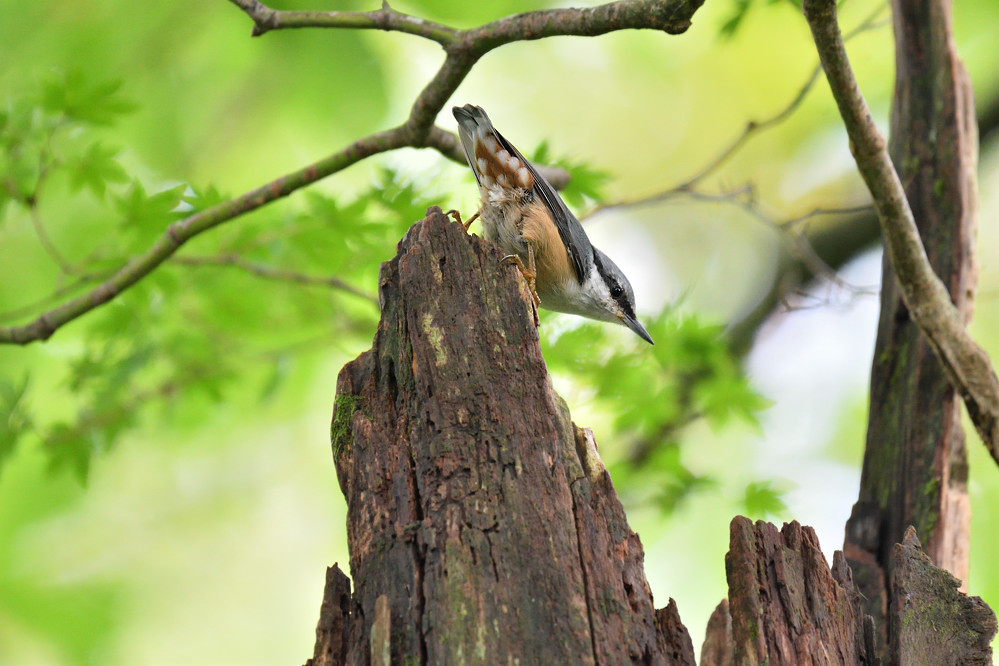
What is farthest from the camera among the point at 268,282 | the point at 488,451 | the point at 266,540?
the point at 266,540

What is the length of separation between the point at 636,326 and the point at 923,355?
120 centimetres

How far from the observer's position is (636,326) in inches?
154

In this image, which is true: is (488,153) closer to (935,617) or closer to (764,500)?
(764,500)

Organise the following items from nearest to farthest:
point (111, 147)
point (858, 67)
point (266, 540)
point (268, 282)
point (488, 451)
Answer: point (488, 451), point (111, 147), point (268, 282), point (858, 67), point (266, 540)

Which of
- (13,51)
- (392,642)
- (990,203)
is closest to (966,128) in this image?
(990,203)

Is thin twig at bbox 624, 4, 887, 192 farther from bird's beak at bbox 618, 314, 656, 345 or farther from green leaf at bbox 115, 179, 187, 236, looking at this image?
green leaf at bbox 115, 179, 187, 236

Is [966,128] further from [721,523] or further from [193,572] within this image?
A: [193,572]

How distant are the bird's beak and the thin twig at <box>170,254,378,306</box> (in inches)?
44.2

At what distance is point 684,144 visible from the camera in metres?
6.34

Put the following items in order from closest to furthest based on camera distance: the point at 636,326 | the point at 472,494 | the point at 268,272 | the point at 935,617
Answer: the point at 472,494 → the point at 935,617 → the point at 268,272 → the point at 636,326

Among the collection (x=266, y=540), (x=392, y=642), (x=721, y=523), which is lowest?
(x=392, y=642)

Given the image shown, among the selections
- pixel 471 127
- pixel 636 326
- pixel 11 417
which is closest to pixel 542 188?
pixel 471 127

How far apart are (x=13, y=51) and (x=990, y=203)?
19.1 ft

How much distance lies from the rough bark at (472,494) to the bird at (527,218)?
1043 mm
